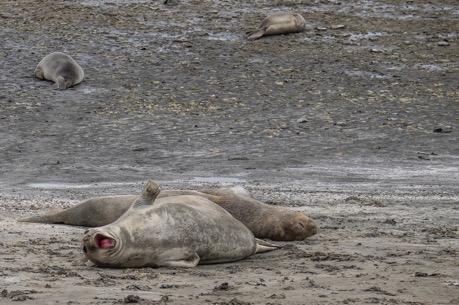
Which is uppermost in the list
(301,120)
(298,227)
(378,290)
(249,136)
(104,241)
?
(301,120)

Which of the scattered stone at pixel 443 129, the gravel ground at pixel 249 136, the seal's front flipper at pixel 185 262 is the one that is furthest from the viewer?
the scattered stone at pixel 443 129

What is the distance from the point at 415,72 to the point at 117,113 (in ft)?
19.8

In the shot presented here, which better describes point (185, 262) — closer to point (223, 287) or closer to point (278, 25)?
point (223, 287)

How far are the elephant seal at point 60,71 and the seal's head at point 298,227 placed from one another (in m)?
10.9

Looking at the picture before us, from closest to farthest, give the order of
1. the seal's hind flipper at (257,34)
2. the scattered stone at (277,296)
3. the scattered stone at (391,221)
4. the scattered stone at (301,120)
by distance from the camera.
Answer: the scattered stone at (277,296) < the scattered stone at (391,221) < the scattered stone at (301,120) < the seal's hind flipper at (257,34)

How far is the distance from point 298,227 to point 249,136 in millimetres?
8036

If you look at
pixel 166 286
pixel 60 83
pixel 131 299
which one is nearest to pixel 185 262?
pixel 166 286

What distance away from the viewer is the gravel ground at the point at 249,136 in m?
7.38

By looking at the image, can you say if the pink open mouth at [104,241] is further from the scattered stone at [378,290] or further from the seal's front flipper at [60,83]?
the seal's front flipper at [60,83]

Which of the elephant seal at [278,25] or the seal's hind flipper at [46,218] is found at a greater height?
the elephant seal at [278,25]

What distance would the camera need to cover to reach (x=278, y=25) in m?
22.6

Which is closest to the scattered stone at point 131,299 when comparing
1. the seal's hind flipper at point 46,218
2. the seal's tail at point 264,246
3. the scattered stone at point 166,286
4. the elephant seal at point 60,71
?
the scattered stone at point 166,286

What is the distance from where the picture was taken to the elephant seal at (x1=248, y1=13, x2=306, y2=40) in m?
22.5

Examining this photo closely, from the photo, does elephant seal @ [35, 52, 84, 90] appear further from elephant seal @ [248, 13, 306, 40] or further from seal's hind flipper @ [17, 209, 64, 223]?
seal's hind flipper @ [17, 209, 64, 223]
